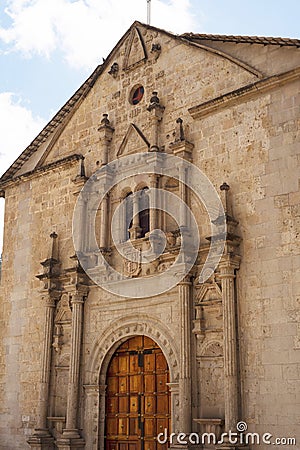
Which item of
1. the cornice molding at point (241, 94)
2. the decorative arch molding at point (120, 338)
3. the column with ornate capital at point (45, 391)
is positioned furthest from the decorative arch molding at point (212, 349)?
the cornice molding at point (241, 94)

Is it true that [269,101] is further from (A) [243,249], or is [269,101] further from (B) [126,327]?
(B) [126,327]

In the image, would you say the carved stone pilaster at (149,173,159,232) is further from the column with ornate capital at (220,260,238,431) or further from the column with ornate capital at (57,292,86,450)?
the column with ornate capital at (57,292,86,450)

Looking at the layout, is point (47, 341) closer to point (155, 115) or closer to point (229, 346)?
point (229, 346)

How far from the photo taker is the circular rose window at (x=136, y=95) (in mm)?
14716

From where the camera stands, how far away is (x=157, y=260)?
12.9 metres

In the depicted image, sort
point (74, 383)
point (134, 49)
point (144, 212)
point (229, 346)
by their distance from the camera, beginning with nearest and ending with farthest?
point (229, 346)
point (74, 383)
point (144, 212)
point (134, 49)

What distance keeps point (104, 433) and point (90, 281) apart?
10.8ft

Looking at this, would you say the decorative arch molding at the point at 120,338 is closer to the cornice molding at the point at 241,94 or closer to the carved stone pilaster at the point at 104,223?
the carved stone pilaster at the point at 104,223

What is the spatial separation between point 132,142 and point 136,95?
1287 millimetres

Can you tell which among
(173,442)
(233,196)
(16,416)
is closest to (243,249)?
(233,196)

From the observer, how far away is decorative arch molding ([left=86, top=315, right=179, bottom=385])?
12.4 m

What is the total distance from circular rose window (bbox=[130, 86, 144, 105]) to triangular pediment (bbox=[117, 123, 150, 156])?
661mm

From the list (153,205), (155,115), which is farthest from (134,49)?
(153,205)

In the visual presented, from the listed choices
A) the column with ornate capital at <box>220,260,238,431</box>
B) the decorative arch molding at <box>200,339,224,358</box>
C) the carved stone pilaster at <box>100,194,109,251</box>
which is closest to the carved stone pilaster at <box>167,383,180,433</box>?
the decorative arch molding at <box>200,339,224,358</box>
